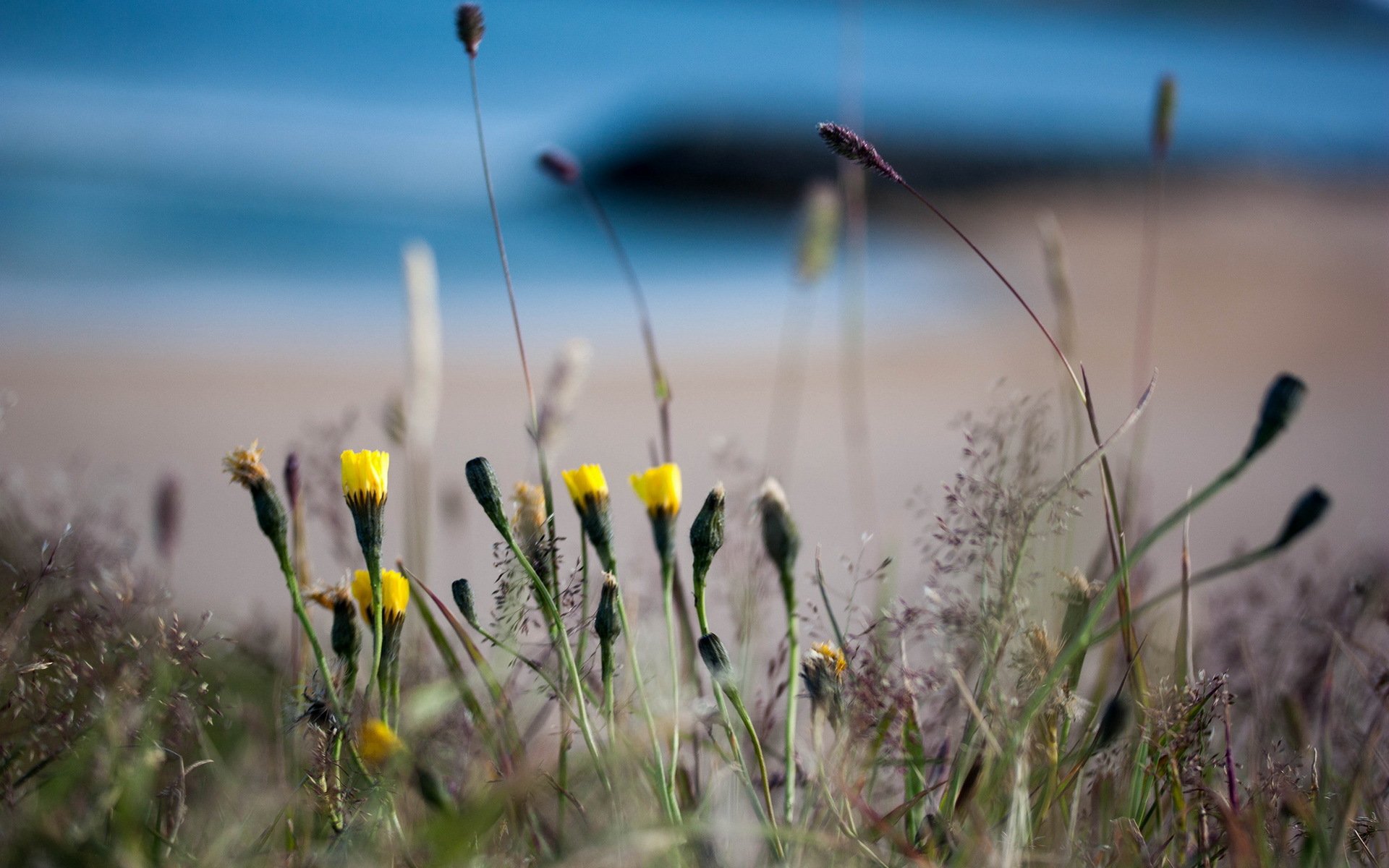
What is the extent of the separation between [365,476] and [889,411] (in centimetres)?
294

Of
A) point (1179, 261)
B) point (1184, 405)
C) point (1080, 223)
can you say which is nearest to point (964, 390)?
point (1184, 405)

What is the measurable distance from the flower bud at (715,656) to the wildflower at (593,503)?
3.6 inches

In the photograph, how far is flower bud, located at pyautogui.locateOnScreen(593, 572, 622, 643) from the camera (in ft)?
1.90

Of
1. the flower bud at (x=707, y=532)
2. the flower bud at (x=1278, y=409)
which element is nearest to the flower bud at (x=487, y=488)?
the flower bud at (x=707, y=532)

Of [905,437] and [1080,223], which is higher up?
[1080,223]

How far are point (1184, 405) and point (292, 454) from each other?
9.87 ft

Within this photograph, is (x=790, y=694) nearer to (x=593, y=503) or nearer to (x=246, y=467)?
(x=593, y=503)

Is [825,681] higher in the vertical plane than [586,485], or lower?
lower

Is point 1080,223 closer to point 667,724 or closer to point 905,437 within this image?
point 905,437

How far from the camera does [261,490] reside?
0.63 meters

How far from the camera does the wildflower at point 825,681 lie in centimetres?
60

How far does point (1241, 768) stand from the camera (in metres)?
0.84

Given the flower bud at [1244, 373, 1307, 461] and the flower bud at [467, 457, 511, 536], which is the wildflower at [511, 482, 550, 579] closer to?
the flower bud at [467, 457, 511, 536]

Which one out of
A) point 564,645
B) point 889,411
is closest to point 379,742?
point 564,645
